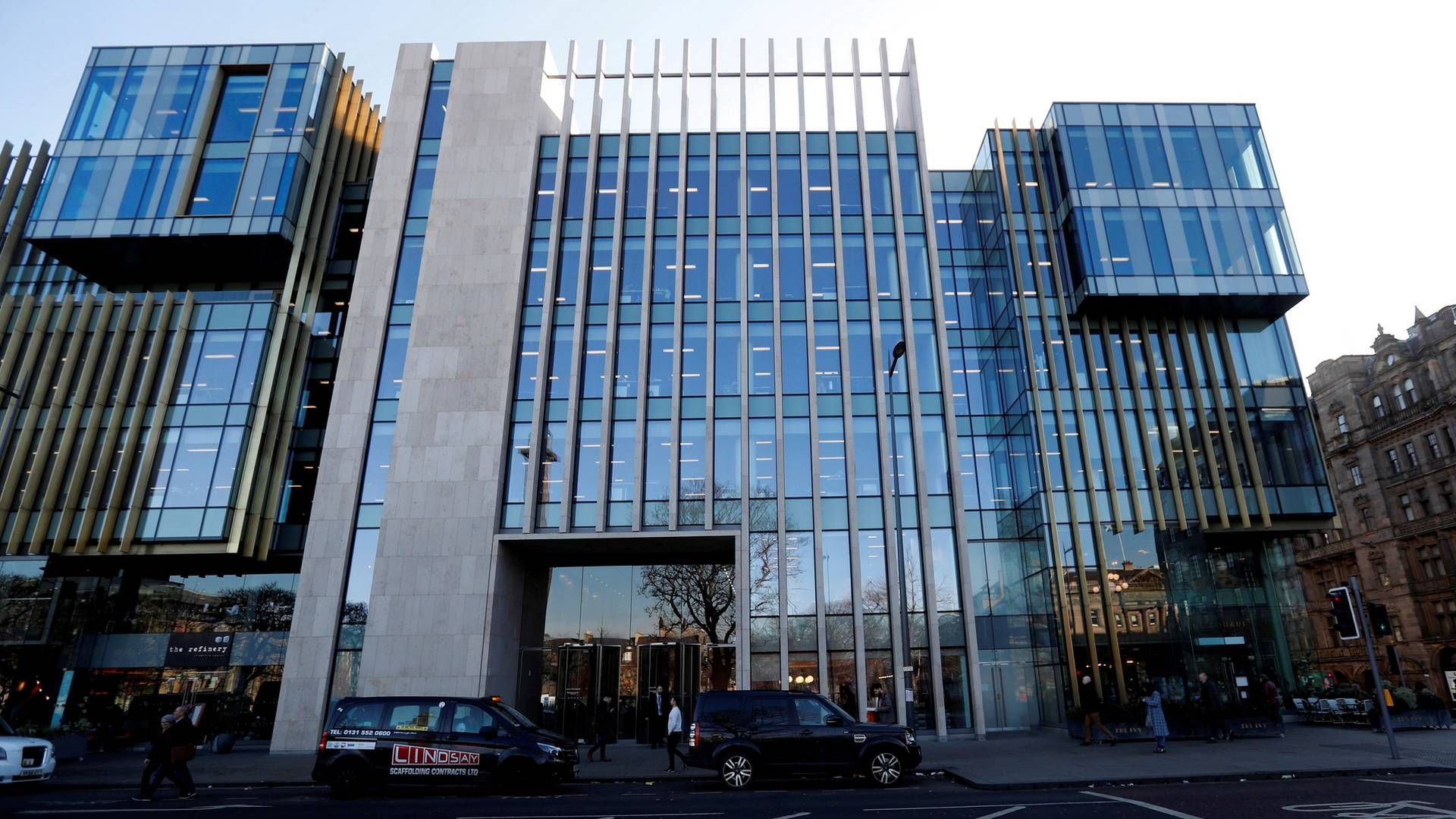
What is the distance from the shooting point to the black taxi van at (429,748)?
1464cm

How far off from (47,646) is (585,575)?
66.1 ft

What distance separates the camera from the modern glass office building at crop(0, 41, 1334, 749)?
26.0 meters

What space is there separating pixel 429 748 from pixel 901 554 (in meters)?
11.3

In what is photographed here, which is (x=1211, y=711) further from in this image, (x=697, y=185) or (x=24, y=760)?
(x=24, y=760)

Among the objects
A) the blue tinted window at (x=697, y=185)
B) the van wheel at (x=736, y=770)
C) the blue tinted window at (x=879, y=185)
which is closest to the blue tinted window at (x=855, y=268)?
the blue tinted window at (x=879, y=185)

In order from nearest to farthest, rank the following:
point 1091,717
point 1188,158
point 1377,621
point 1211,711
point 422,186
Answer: point 1377,621 → point 1211,711 → point 1091,717 → point 422,186 → point 1188,158

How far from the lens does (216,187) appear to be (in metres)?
31.8

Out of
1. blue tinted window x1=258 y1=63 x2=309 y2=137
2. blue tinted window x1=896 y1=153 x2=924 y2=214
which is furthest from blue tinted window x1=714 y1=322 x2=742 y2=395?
blue tinted window x1=258 y1=63 x2=309 y2=137

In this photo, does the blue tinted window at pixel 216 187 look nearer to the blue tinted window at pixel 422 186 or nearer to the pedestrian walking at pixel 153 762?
the blue tinted window at pixel 422 186

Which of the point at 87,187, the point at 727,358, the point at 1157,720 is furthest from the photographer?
the point at 87,187

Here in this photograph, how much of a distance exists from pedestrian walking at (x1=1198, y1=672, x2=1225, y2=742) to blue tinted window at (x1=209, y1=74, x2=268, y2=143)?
4010 centimetres

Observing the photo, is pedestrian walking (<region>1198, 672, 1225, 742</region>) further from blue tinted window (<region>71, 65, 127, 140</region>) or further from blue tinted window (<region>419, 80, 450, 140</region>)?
blue tinted window (<region>71, 65, 127, 140</region>)

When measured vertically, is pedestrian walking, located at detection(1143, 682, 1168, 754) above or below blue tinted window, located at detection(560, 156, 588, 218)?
below

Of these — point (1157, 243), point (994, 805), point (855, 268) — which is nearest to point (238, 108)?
point (855, 268)
